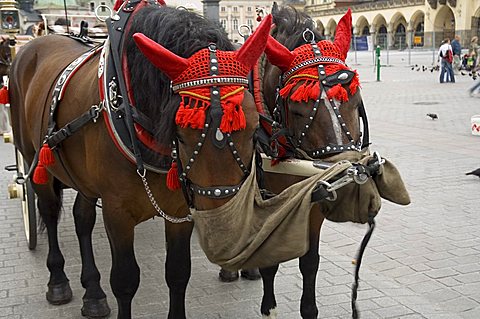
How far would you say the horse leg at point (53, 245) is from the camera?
3957 millimetres

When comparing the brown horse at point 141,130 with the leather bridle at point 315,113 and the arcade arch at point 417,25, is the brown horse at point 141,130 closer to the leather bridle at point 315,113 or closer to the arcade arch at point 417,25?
the leather bridle at point 315,113

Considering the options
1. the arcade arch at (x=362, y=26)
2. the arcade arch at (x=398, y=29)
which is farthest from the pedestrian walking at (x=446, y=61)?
the arcade arch at (x=362, y=26)

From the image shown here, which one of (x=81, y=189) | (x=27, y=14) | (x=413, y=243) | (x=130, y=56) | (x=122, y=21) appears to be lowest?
(x=413, y=243)

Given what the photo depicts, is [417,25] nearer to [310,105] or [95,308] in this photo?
[95,308]

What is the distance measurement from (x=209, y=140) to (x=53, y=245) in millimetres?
2628

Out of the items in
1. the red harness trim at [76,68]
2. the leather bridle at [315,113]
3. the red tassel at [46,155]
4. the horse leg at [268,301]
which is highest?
the red harness trim at [76,68]

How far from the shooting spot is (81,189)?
3.34 meters

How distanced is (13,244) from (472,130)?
8.10 metres

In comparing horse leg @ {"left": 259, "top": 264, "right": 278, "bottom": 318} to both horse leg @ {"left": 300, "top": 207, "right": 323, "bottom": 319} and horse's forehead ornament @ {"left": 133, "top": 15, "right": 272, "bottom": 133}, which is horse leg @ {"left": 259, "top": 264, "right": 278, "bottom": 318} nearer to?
horse leg @ {"left": 300, "top": 207, "right": 323, "bottom": 319}

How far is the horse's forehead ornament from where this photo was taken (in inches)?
80.5

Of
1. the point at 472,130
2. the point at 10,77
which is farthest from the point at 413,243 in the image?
the point at 472,130

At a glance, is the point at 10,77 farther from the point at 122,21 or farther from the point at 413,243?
the point at 413,243

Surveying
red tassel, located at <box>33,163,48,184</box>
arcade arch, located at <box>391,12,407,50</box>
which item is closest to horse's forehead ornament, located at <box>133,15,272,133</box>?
red tassel, located at <box>33,163,48,184</box>

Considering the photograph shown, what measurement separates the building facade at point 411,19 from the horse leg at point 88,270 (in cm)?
4498
